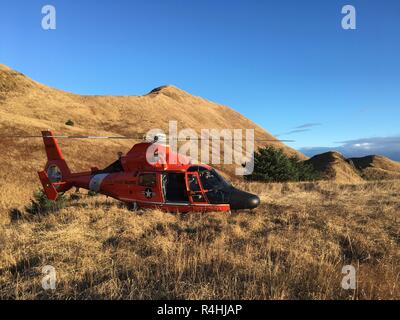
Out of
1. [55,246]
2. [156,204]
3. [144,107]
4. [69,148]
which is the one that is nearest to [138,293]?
[55,246]

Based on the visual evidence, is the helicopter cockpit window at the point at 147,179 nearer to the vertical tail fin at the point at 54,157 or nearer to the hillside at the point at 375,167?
the vertical tail fin at the point at 54,157

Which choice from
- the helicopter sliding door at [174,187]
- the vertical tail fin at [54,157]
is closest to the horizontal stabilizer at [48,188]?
the vertical tail fin at [54,157]

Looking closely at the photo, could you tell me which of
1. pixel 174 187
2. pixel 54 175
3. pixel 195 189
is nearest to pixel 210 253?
pixel 195 189

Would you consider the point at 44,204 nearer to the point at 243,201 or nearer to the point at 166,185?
the point at 166,185

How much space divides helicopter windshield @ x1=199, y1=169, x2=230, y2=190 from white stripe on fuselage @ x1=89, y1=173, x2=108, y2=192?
449 centimetres

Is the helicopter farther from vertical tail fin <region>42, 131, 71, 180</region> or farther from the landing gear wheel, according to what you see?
vertical tail fin <region>42, 131, 71, 180</region>

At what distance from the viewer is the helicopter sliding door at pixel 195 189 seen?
41.9ft

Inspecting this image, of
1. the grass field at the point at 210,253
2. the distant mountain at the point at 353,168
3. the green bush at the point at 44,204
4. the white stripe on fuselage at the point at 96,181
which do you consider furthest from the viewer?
the distant mountain at the point at 353,168

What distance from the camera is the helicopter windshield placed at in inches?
506

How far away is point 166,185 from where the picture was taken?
1357cm

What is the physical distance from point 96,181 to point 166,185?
3.48 metres

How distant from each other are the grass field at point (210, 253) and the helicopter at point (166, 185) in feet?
2.19
